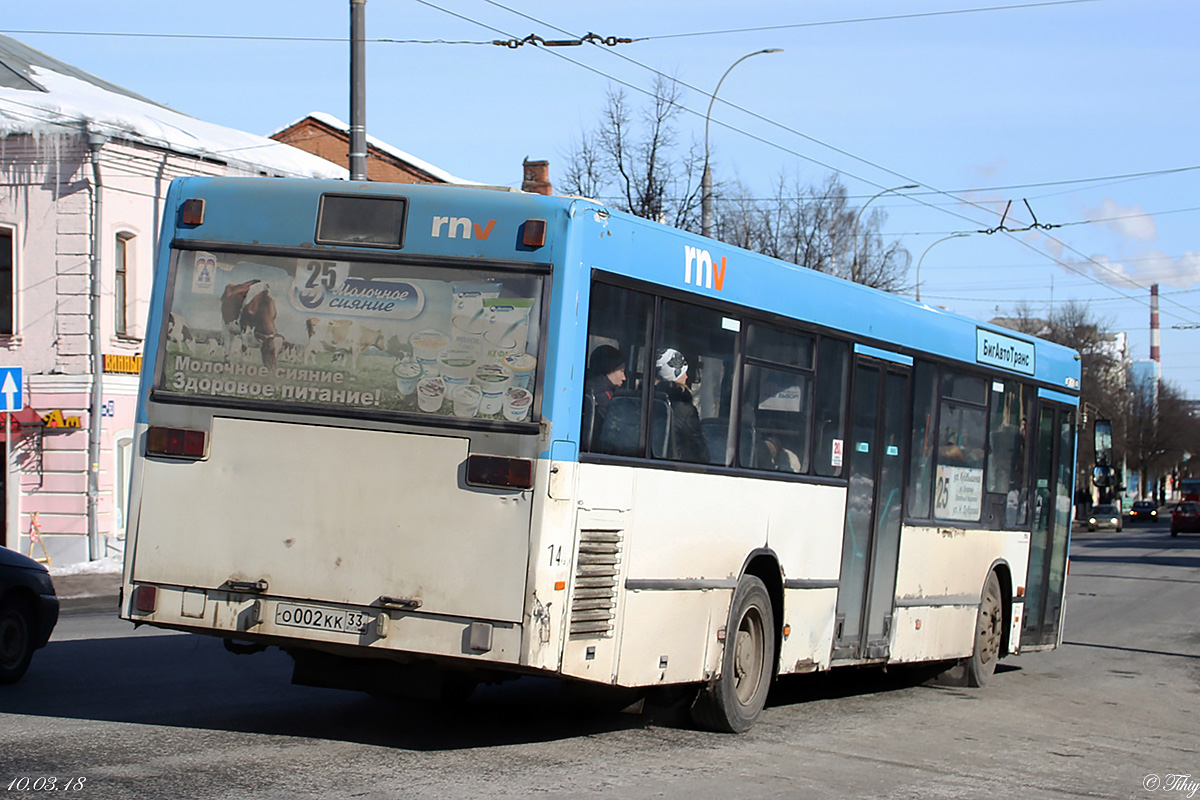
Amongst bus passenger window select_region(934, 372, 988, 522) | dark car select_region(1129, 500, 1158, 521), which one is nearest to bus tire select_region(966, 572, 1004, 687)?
bus passenger window select_region(934, 372, 988, 522)

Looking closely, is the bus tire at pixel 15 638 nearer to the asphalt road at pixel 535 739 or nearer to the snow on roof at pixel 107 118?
the asphalt road at pixel 535 739

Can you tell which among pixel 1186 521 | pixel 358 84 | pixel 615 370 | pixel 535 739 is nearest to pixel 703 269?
pixel 615 370

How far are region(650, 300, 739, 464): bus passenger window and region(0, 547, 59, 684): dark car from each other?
4.83 meters

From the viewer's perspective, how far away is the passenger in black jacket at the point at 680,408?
26.2ft

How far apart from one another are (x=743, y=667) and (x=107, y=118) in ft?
68.2

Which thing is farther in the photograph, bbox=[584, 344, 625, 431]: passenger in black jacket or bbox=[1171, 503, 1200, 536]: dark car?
bbox=[1171, 503, 1200, 536]: dark car

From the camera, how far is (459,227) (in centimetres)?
729

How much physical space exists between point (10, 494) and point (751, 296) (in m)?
20.5

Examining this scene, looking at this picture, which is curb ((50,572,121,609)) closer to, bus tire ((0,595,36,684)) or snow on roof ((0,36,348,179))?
snow on roof ((0,36,348,179))

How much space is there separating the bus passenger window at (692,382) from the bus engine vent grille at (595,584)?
70cm

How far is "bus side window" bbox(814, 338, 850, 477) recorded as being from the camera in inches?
385

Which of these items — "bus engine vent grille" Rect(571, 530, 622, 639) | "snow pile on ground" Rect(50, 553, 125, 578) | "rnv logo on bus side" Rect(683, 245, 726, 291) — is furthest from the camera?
"snow pile on ground" Rect(50, 553, 125, 578)

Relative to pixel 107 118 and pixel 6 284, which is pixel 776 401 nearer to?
pixel 107 118
